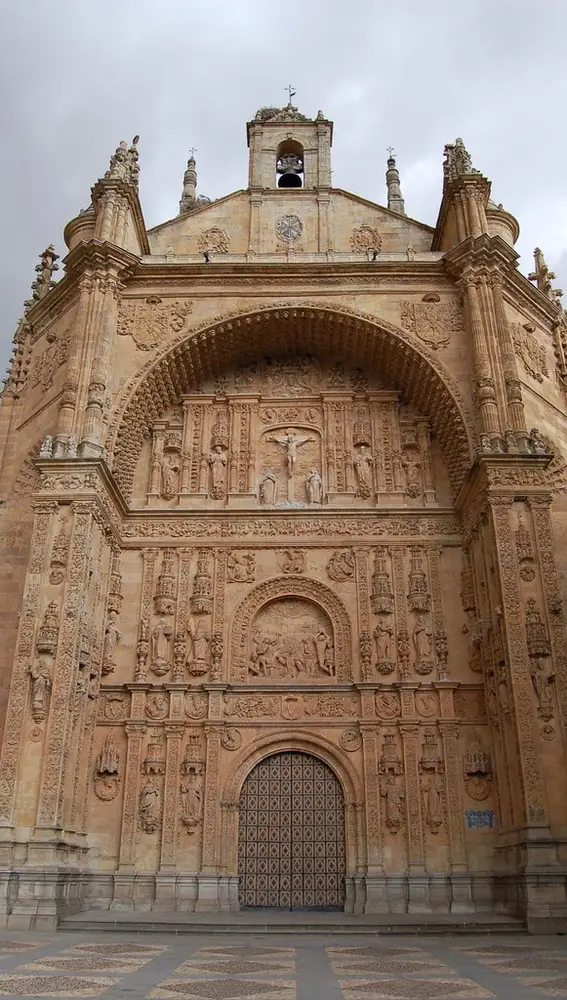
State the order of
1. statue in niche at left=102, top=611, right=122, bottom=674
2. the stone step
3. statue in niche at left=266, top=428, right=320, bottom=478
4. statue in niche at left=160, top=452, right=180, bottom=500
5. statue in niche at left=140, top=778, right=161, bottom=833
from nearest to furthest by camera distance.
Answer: the stone step → statue in niche at left=140, top=778, right=161, bottom=833 → statue in niche at left=102, top=611, right=122, bottom=674 → statue in niche at left=160, top=452, right=180, bottom=500 → statue in niche at left=266, top=428, right=320, bottom=478

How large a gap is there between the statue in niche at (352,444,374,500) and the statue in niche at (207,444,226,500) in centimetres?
253

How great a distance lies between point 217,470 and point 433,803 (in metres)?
6.99

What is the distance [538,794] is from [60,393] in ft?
33.3

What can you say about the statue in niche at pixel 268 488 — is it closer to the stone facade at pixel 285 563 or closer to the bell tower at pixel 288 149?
the stone facade at pixel 285 563

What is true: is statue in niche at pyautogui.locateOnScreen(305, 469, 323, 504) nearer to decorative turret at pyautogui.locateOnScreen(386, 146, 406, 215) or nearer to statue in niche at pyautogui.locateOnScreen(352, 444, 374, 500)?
statue in niche at pyautogui.locateOnScreen(352, 444, 374, 500)

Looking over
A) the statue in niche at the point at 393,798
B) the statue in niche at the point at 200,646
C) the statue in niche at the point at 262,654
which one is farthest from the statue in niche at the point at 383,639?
the statue in niche at the point at 200,646

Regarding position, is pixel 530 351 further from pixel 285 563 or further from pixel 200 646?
pixel 200 646

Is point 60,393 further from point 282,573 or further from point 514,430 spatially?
point 514,430

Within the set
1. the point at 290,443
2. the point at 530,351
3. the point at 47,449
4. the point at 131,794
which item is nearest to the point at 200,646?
the point at 131,794

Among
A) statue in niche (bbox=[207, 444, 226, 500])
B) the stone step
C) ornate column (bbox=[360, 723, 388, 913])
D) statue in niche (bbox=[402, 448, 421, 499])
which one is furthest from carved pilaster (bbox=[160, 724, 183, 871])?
statue in niche (bbox=[402, 448, 421, 499])

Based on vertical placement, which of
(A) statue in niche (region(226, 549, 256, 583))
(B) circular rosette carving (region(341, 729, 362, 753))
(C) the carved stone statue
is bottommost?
(B) circular rosette carving (region(341, 729, 362, 753))

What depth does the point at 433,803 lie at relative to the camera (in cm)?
1230

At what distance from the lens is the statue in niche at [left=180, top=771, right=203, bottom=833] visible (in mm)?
12336

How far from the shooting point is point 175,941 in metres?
9.25
